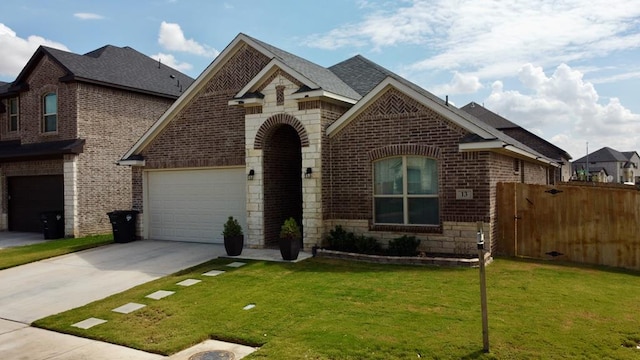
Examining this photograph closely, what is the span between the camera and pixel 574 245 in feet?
36.9

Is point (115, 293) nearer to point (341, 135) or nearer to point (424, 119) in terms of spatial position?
point (341, 135)

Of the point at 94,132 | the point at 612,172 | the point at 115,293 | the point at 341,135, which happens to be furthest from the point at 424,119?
the point at 612,172

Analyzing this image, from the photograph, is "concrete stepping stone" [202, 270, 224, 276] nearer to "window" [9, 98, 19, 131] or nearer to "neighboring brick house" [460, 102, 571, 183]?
"window" [9, 98, 19, 131]

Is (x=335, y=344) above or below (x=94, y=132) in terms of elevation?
below

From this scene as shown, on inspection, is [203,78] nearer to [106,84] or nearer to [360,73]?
[360,73]

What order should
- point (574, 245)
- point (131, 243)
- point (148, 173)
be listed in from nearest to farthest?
point (574, 245)
point (131, 243)
point (148, 173)

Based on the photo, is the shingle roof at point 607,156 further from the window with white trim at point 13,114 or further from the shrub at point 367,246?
the window with white trim at point 13,114

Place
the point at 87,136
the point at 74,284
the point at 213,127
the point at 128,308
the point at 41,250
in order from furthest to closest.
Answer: the point at 87,136 → the point at 213,127 → the point at 41,250 → the point at 74,284 → the point at 128,308

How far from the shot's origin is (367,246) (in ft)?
39.2

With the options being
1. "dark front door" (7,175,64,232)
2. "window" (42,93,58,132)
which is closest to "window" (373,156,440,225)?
"dark front door" (7,175,64,232)

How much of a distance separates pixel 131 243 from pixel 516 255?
1192cm

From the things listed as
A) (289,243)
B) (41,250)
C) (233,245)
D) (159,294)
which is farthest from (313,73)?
(41,250)

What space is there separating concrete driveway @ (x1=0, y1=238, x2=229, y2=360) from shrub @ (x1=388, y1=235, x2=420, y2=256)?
4965 mm

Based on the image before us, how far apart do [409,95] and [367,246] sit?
401cm
